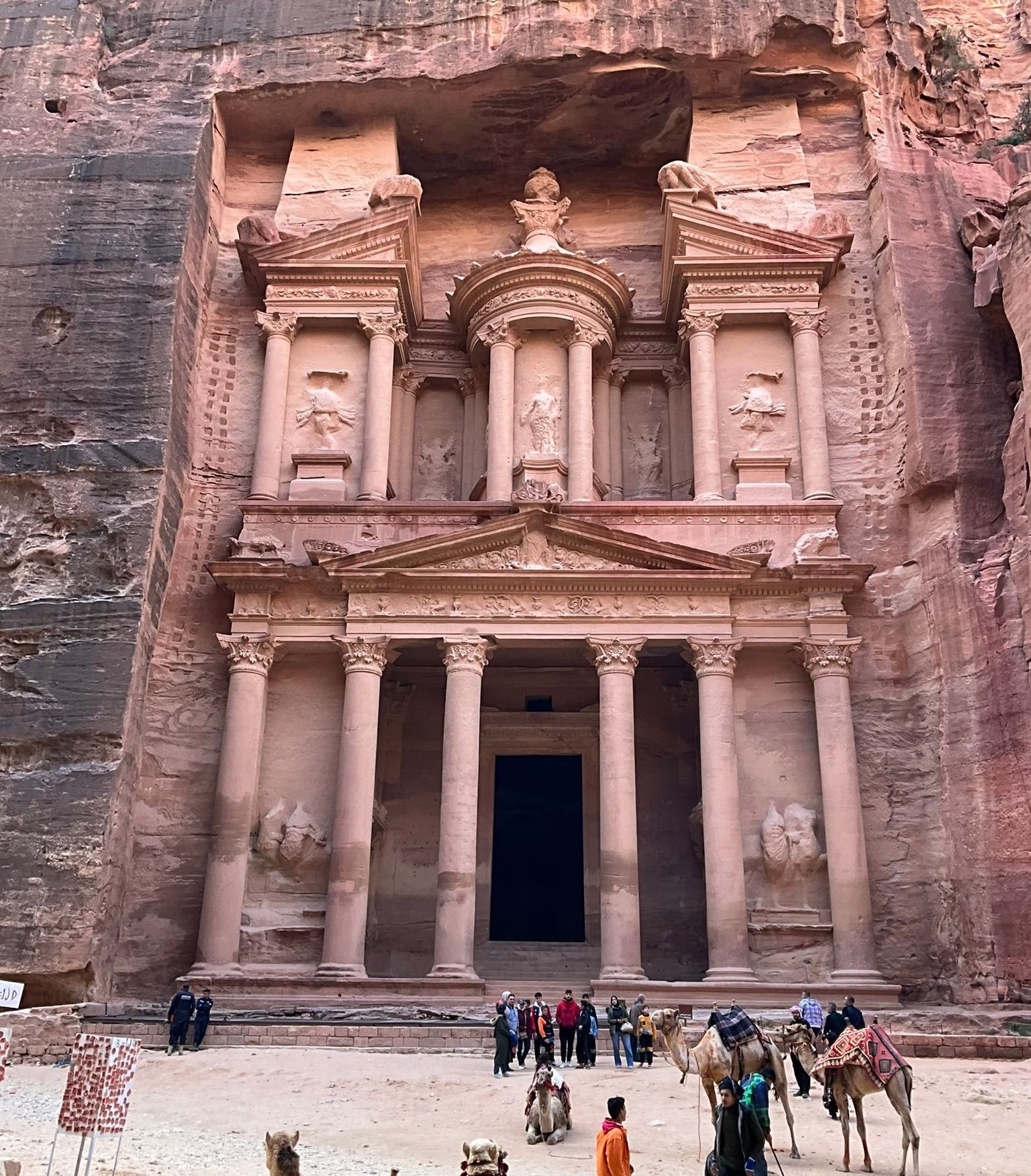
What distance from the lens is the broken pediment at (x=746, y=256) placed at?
2270 cm

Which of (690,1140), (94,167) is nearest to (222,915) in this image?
(690,1140)

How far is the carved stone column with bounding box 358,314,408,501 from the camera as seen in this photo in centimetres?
2169

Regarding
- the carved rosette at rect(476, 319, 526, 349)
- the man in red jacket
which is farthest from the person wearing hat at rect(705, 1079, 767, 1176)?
the carved rosette at rect(476, 319, 526, 349)

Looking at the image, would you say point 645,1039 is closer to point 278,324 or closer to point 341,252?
point 278,324

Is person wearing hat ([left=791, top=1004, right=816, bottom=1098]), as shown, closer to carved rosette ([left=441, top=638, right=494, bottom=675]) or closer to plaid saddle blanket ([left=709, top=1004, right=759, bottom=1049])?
plaid saddle blanket ([left=709, top=1004, right=759, bottom=1049])

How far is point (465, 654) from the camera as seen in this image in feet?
64.3

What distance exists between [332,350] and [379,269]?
1.87m

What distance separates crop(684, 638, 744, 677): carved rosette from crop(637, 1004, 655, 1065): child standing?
677cm

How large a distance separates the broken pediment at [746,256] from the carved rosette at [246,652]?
11.0 metres

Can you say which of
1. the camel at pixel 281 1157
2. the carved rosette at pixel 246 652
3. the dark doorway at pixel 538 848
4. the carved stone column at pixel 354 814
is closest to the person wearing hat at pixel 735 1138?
the camel at pixel 281 1157

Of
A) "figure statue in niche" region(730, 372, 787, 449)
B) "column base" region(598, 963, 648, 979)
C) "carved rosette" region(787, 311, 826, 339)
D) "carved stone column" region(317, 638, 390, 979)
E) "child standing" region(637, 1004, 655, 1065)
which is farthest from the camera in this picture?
"carved rosette" region(787, 311, 826, 339)

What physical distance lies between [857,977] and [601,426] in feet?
38.4

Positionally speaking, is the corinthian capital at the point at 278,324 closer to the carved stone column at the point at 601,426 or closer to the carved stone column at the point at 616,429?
the carved stone column at the point at 601,426

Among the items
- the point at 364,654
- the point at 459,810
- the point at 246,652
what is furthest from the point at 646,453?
the point at 246,652
